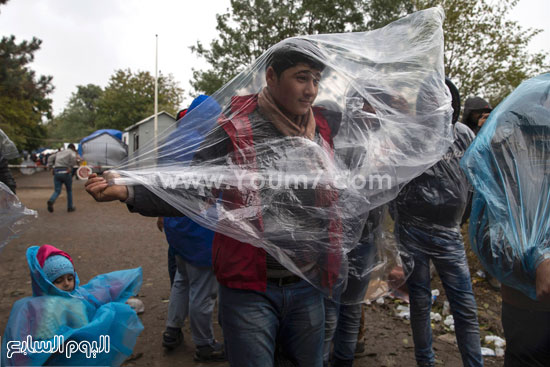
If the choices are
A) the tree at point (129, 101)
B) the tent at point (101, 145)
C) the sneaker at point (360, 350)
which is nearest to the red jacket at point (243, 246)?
the sneaker at point (360, 350)

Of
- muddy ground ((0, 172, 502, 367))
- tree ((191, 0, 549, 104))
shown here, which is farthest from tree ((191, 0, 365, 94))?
muddy ground ((0, 172, 502, 367))

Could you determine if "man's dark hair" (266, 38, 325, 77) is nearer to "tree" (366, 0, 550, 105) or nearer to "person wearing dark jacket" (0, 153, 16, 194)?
"person wearing dark jacket" (0, 153, 16, 194)

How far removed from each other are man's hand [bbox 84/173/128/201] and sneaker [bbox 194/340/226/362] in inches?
71.1

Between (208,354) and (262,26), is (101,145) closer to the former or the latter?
(262,26)

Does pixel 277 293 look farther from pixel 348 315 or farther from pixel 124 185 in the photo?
pixel 348 315

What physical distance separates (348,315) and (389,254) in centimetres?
60

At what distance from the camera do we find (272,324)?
1.56m

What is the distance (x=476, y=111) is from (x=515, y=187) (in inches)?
101

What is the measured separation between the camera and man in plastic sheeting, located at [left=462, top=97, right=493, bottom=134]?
12.3 feet

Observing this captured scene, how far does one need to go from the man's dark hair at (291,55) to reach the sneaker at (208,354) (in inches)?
82.1

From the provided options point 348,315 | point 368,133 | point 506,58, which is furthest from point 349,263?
point 506,58

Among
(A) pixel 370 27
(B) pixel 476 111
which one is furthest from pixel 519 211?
(A) pixel 370 27

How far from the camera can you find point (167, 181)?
1543 millimetres

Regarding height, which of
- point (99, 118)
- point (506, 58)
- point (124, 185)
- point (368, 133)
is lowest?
point (124, 185)
